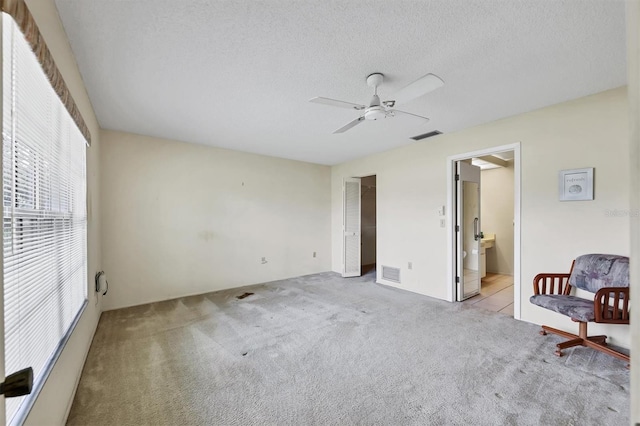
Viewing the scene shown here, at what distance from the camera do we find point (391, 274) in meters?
4.66

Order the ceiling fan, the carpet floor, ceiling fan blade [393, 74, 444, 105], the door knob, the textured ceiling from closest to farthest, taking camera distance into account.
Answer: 1. the door knob
2. the textured ceiling
3. the carpet floor
4. ceiling fan blade [393, 74, 444, 105]
5. the ceiling fan

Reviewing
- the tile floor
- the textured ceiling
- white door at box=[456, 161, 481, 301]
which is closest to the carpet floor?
the tile floor

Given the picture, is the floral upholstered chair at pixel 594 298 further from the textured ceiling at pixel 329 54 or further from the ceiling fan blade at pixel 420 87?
the ceiling fan blade at pixel 420 87

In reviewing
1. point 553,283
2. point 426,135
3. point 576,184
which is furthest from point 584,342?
point 426,135

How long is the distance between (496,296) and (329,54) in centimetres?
403

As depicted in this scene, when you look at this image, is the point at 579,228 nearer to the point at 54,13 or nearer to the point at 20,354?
the point at 20,354

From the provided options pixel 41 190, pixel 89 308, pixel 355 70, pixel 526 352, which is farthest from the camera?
pixel 89 308

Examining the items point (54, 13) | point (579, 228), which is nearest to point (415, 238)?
point (579, 228)

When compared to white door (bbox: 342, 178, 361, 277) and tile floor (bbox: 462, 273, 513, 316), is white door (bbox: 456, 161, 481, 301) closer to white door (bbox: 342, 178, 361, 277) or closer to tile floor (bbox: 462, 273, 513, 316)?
tile floor (bbox: 462, 273, 513, 316)

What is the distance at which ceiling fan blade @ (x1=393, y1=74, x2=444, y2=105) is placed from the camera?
191 centimetres

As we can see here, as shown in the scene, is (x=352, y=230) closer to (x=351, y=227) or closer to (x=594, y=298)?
(x=351, y=227)

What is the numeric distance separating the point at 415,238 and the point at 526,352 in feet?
6.72

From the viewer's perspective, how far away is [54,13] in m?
1.61

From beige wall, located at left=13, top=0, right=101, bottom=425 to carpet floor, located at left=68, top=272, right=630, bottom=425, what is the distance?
0.14 m
